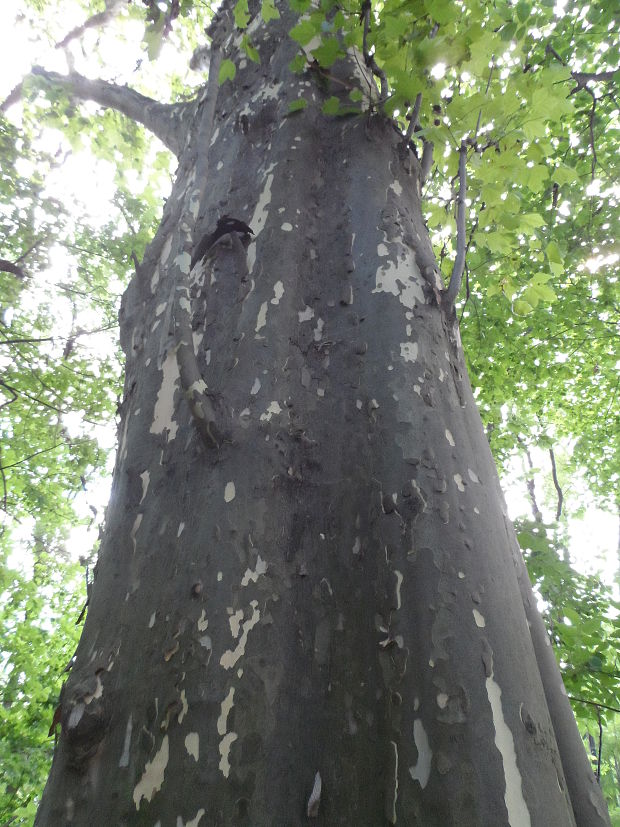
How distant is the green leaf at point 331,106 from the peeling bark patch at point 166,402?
1.25 metres

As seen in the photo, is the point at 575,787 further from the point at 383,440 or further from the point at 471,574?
the point at 383,440

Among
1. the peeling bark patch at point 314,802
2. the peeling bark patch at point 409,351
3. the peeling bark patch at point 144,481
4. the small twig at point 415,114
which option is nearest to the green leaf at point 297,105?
the small twig at point 415,114

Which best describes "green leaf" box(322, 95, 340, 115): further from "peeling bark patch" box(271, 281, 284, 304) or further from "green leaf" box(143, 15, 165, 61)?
"green leaf" box(143, 15, 165, 61)

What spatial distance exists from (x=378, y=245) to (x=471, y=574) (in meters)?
1.08

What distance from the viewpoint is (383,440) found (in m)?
1.20

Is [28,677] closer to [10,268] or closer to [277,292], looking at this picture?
[10,268]

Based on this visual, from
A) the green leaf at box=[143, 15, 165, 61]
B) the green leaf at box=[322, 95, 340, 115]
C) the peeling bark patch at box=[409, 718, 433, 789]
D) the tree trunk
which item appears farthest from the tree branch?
the peeling bark patch at box=[409, 718, 433, 789]

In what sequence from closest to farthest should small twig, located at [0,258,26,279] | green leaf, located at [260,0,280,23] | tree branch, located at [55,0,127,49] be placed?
green leaf, located at [260,0,280,23], small twig, located at [0,258,26,279], tree branch, located at [55,0,127,49]

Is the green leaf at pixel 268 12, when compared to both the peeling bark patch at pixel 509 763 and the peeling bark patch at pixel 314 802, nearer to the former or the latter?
the peeling bark patch at pixel 509 763

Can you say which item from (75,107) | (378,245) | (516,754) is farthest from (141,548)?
(75,107)

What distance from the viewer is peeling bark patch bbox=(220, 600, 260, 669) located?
2.97 feet

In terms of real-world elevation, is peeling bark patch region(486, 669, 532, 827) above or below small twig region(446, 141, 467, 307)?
below

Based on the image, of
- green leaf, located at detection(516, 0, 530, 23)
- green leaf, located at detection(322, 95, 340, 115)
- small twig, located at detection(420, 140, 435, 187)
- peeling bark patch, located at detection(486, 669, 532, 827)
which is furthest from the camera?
green leaf, located at detection(516, 0, 530, 23)

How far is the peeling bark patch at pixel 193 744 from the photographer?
0.82 m
